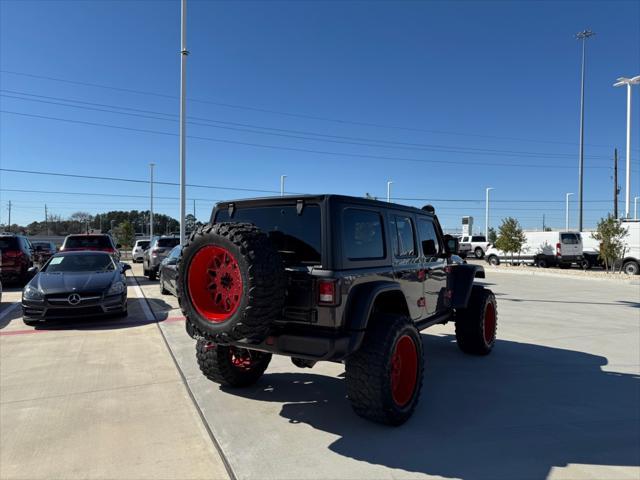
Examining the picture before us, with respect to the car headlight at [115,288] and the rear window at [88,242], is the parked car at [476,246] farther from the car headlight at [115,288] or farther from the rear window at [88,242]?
the car headlight at [115,288]

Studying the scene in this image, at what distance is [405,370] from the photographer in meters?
3.93

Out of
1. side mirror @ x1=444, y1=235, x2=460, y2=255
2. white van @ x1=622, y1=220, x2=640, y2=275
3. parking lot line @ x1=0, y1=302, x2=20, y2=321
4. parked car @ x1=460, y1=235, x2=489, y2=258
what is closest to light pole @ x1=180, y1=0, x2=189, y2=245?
parking lot line @ x1=0, y1=302, x2=20, y2=321

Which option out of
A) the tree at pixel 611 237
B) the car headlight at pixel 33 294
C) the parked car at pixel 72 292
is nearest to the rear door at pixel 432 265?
the parked car at pixel 72 292

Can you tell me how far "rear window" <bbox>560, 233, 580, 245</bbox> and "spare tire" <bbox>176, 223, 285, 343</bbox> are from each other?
84.5 ft

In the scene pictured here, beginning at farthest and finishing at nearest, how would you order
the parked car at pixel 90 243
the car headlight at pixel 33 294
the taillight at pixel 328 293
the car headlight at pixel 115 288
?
the parked car at pixel 90 243, the car headlight at pixel 115 288, the car headlight at pixel 33 294, the taillight at pixel 328 293

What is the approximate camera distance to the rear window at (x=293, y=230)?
3.59m

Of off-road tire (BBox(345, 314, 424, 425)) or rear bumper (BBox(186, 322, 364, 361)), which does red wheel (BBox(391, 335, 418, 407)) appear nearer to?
off-road tire (BBox(345, 314, 424, 425))

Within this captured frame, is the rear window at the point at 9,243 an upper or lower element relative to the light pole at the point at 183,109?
lower

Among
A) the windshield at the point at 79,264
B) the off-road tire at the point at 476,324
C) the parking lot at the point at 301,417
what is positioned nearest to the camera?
the parking lot at the point at 301,417

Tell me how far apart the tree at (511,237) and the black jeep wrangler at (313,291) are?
24789 millimetres

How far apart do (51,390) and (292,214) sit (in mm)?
3164

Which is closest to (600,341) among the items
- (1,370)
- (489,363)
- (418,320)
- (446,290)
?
(489,363)

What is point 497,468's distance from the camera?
9.91 ft

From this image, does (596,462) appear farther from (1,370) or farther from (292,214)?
(1,370)
